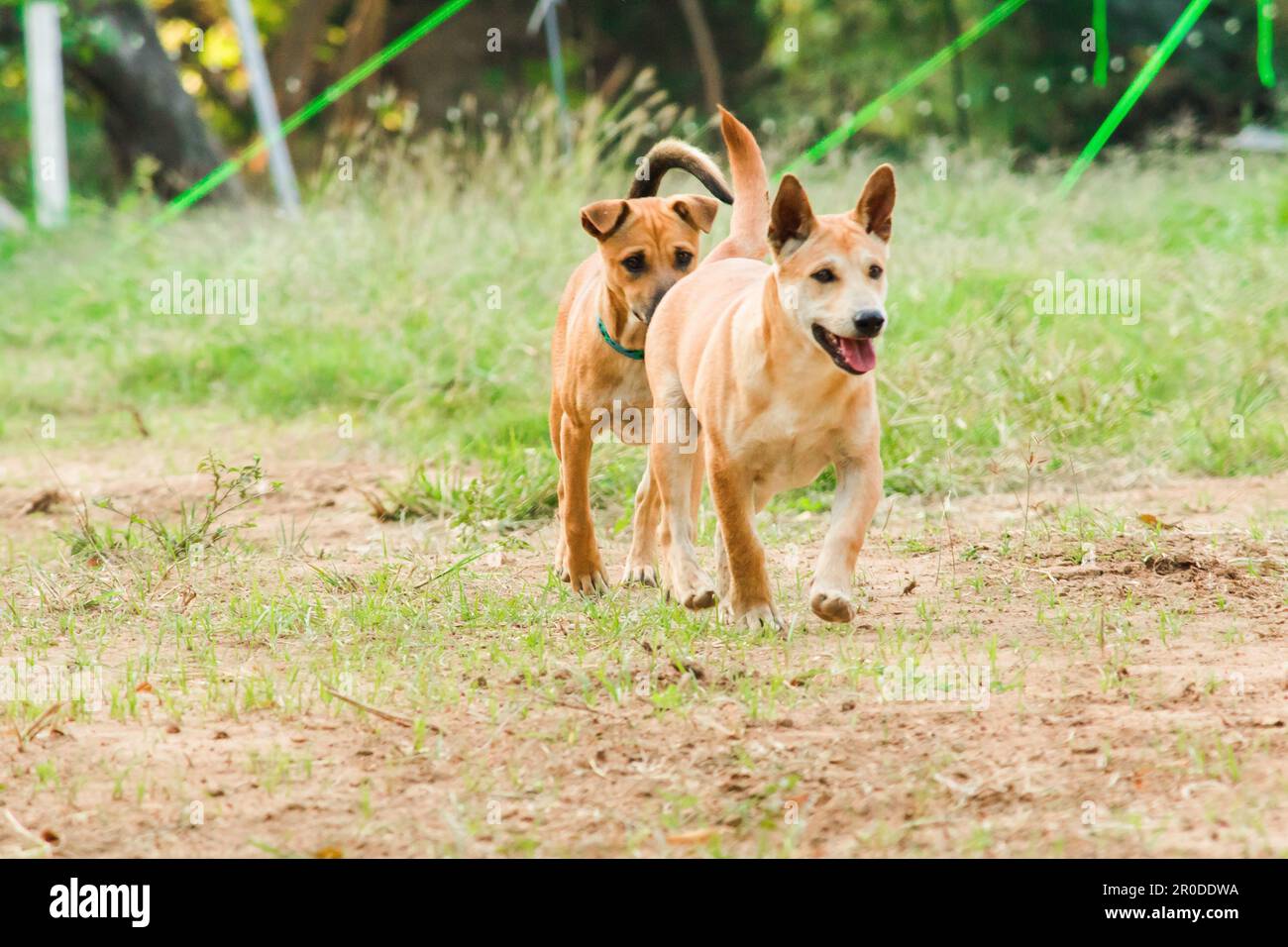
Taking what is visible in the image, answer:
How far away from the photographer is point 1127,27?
54.6 ft

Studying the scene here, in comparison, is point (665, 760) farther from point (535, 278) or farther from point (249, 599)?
point (535, 278)

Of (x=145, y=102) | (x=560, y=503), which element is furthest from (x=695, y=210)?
(x=145, y=102)

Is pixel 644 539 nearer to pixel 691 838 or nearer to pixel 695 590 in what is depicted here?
pixel 695 590

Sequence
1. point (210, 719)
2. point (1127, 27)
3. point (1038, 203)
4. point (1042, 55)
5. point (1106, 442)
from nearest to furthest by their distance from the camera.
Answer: point (210, 719) → point (1106, 442) → point (1038, 203) → point (1127, 27) → point (1042, 55)

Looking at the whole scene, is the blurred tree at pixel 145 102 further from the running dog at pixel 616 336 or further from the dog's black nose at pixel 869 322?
the dog's black nose at pixel 869 322

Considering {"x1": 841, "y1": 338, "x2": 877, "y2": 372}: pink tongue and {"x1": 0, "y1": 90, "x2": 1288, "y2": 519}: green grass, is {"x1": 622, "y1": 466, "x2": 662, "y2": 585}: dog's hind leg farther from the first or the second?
{"x1": 841, "y1": 338, "x2": 877, "y2": 372}: pink tongue

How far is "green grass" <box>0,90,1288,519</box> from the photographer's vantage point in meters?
7.36

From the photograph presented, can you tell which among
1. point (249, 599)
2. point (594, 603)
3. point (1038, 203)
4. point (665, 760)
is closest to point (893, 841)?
point (665, 760)

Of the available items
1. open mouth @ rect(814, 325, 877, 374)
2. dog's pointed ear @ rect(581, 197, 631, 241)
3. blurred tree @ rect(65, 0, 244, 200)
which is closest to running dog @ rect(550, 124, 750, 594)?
dog's pointed ear @ rect(581, 197, 631, 241)

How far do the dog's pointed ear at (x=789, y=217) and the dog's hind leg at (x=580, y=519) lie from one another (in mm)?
1236

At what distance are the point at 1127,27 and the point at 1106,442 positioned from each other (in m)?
10.7

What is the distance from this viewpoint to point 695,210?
18.6 ft

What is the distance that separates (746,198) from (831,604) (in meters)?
1.76

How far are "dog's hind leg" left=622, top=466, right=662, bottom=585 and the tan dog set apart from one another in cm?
67
